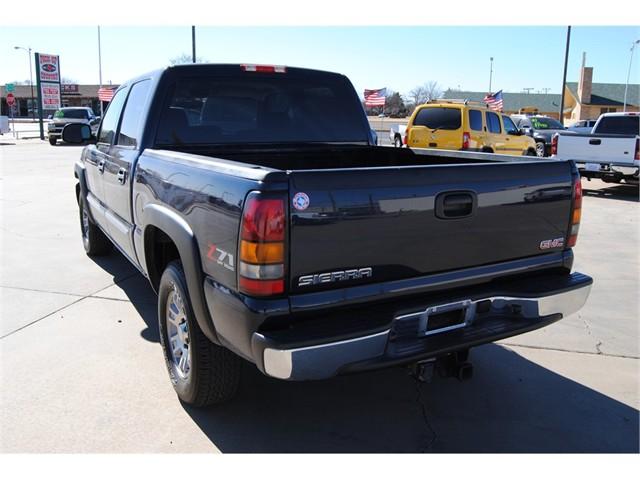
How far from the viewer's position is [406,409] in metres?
3.39

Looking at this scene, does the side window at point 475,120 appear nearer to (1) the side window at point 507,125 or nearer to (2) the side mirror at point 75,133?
(1) the side window at point 507,125

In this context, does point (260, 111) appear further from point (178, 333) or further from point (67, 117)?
point (67, 117)

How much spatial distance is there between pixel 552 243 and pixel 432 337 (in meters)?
1.05

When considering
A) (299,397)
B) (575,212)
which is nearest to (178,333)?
(299,397)

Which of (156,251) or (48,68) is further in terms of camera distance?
(48,68)

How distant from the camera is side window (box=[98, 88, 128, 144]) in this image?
16.0 ft

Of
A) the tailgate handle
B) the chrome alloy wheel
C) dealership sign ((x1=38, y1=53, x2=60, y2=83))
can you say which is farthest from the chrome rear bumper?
dealership sign ((x1=38, y1=53, x2=60, y2=83))

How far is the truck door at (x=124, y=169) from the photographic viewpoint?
405 centimetres

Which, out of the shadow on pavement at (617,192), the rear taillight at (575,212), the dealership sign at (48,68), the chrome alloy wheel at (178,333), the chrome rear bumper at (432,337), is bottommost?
the shadow on pavement at (617,192)

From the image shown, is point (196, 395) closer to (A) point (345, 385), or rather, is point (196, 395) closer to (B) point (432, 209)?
(A) point (345, 385)

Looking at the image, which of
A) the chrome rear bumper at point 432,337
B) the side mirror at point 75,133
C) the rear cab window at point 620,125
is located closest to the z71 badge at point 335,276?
the chrome rear bumper at point 432,337

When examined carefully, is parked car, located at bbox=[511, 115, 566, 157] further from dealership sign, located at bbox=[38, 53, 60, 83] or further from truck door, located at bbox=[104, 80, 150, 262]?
dealership sign, located at bbox=[38, 53, 60, 83]

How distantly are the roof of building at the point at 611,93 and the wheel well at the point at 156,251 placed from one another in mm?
68452

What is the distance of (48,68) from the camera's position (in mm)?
35469
